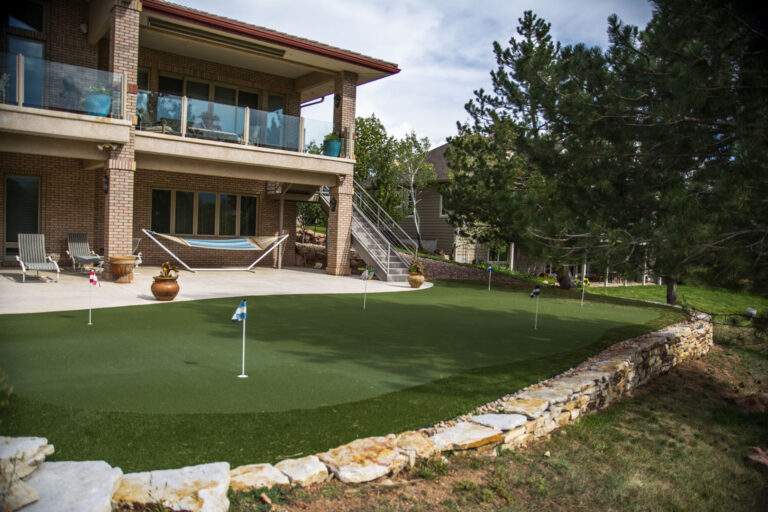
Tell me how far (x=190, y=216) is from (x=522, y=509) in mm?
15656

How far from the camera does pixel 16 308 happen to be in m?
9.02

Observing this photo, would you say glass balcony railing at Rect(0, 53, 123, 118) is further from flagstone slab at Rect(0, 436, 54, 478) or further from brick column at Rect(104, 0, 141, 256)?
flagstone slab at Rect(0, 436, 54, 478)

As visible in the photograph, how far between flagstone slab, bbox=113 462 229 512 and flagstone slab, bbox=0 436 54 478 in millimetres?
518

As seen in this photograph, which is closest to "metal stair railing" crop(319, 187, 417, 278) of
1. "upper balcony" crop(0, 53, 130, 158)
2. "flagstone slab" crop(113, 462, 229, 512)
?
"upper balcony" crop(0, 53, 130, 158)

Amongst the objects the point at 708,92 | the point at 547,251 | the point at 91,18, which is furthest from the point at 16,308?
the point at 708,92

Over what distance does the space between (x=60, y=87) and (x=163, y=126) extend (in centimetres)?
→ 246

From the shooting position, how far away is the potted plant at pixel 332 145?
16.8 metres

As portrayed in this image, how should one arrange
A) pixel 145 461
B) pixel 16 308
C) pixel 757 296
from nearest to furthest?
pixel 145 461 → pixel 757 296 → pixel 16 308

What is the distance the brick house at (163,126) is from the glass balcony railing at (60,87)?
25 millimetres

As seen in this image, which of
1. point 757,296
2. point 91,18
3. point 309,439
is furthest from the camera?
point 91,18

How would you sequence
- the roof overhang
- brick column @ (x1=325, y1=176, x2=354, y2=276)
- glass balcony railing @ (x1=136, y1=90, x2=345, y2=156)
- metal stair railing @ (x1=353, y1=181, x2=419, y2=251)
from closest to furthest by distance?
the roof overhang, glass balcony railing @ (x1=136, y1=90, x2=345, y2=156), brick column @ (x1=325, y1=176, x2=354, y2=276), metal stair railing @ (x1=353, y1=181, x2=419, y2=251)

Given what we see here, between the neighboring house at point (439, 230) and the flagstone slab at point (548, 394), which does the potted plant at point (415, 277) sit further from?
the neighboring house at point (439, 230)

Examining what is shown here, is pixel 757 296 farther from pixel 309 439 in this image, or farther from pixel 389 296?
pixel 389 296

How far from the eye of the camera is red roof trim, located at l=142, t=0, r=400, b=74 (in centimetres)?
1323
